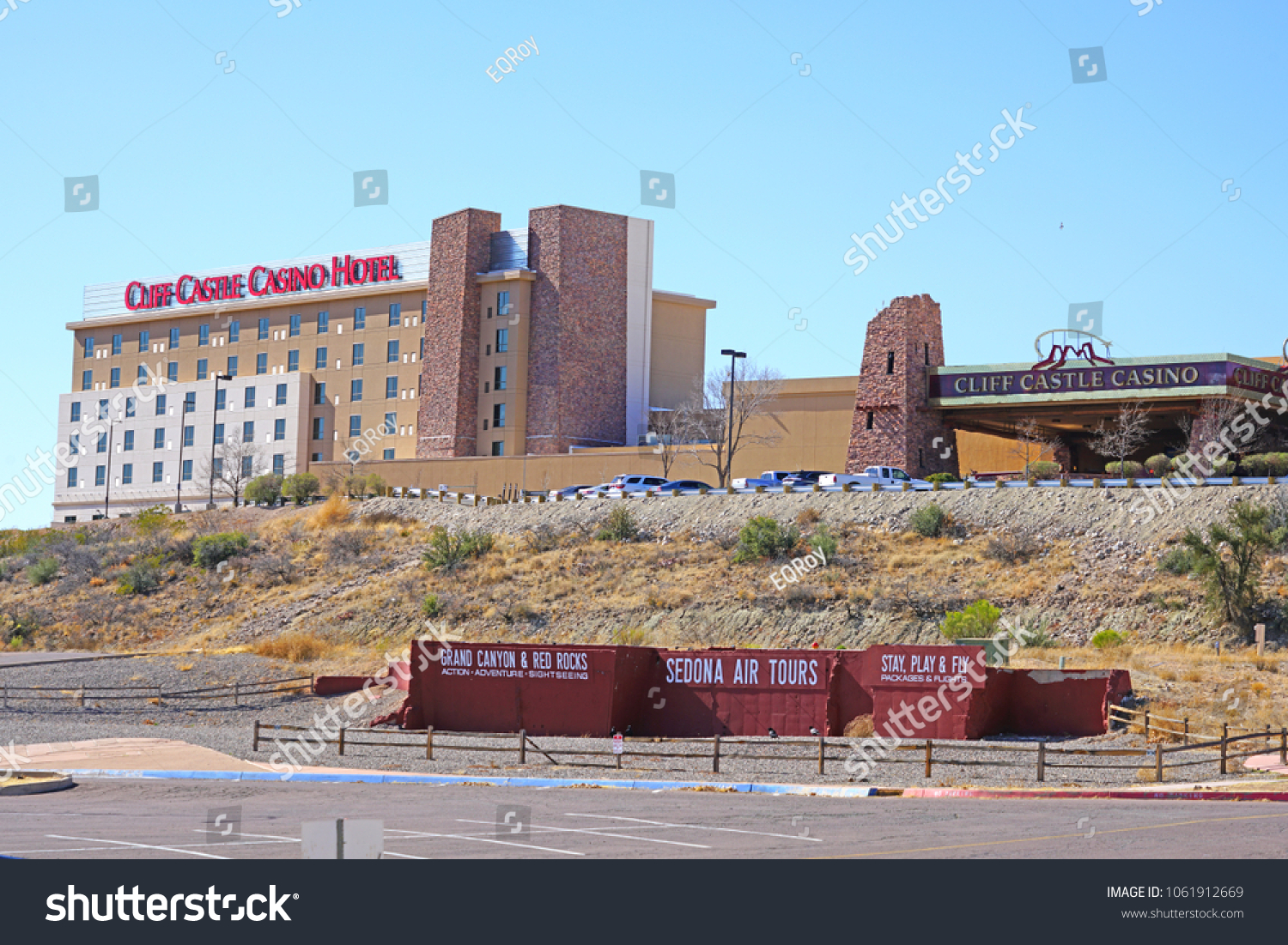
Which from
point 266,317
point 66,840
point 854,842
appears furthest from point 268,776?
point 266,317

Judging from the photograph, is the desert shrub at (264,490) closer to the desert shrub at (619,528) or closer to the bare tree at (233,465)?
the bare tree at (233,465)

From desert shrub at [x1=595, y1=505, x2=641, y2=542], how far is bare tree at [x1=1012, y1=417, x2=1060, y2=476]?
2071cm

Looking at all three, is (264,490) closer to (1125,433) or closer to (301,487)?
(301,487)

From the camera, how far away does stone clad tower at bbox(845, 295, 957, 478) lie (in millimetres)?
64188

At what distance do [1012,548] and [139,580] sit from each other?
141 feet

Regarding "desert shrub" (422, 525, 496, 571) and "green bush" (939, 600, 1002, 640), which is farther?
"desert shrub" (422, 525, 496, 571)

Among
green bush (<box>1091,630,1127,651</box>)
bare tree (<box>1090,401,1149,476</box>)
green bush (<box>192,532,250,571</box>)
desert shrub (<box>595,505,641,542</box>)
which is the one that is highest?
bare tree (<box>1090,401,1149,476</box>)

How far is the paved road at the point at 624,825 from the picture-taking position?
46.3ft

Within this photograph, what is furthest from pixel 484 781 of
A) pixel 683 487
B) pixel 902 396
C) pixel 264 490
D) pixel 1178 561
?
pixel 264 490

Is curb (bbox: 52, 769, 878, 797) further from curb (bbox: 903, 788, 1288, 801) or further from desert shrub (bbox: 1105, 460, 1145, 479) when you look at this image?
desert shrub (bbox: 1105, 460, 1145, 479)

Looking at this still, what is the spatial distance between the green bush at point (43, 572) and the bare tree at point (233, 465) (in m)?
19.5

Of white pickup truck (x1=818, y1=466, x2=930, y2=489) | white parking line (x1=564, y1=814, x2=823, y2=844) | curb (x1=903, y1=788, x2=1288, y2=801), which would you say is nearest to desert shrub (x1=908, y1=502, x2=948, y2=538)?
white pickup truck (x1=818, y1=466, x2=930, y2=489)

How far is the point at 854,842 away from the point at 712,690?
55.9 feet
